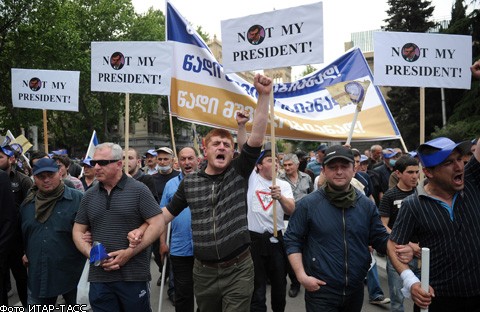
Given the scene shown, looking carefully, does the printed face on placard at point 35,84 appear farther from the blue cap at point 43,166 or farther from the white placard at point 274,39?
the white placard at point 274,39

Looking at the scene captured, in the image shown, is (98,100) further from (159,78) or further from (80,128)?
(159,78)

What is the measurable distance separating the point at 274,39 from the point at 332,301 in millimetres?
2619

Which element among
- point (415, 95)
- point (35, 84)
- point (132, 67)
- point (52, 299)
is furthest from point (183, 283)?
point (415, 95)

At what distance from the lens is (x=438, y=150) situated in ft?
9.45

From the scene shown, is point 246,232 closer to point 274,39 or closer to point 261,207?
point 261,207

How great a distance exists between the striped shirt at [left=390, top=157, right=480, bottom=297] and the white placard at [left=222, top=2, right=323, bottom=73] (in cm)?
213

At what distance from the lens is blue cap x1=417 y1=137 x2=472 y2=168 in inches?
112

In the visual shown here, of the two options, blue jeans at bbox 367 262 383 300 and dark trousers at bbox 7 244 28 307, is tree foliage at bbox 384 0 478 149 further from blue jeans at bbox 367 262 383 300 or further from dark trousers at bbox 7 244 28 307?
dark trousers at bbox 7 244 28 307

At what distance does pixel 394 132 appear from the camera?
7.27 meters

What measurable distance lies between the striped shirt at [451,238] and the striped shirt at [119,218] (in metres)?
2.00

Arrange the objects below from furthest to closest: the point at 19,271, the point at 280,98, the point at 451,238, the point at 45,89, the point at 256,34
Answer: the point at 45,89
the point at 280,98
the point at 19,271
the point at 256,34
the point at 451,238

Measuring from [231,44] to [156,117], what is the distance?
198ft

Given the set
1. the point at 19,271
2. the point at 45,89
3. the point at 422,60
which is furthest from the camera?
the point at 45,89

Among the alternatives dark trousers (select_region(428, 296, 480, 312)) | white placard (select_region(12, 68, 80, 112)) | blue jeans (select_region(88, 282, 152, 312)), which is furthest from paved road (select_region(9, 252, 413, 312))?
white placard (select_region(12, 68, 80, 112))
